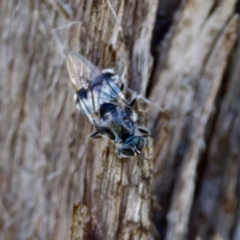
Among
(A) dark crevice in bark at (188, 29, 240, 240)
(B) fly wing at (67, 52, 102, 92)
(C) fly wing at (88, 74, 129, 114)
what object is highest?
Result: (B) fly wing at (67, 52, 102, 92)

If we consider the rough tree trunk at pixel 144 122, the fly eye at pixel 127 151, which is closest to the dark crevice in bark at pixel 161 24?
the rough tree trunk at pixel 144 122

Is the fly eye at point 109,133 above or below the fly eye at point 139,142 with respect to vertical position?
above

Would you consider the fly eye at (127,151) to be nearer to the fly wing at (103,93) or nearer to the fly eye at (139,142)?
the fly eye at (139,142)

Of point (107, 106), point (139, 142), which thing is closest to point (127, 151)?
point (139, 142)

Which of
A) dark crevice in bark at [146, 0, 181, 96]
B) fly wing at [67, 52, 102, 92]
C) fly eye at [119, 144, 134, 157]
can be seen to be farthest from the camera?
dark crevice in bark at [146, 0, 181, 96]

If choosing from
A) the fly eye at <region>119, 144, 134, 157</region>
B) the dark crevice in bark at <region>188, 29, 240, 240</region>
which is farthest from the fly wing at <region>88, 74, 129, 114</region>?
the dark crevice in bark at <region>188, 29, 240, 240</region>

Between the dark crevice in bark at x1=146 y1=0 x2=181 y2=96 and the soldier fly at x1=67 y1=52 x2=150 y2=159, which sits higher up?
the dark crevice in bark at x1=146 y1=0 x2=181 y2=96

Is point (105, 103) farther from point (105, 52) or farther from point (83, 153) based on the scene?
point (83, 153)

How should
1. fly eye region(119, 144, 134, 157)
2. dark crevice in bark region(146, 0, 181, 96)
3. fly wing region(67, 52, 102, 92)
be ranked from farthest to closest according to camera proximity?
dark crevice in bark region(146, 0, 181, 96) → fly wing region(67, 52, 102, 92) → fly eye region(119, 144, 134, 157)

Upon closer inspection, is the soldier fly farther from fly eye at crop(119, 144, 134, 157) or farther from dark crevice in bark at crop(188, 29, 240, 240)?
dark crevice in bark at crop(188, 29, 240, 240)
